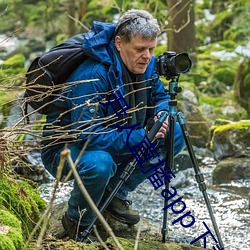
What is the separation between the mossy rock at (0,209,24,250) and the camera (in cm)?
239

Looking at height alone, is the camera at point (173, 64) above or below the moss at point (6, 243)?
above

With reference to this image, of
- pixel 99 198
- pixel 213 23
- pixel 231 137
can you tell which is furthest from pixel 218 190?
pixel 213 23

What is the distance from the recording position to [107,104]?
341 cm

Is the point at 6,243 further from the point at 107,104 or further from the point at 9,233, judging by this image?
the point at 107,104

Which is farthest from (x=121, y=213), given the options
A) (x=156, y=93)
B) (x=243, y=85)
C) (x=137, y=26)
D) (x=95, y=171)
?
(x=243, y=85)

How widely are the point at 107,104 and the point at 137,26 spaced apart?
0.46 metres

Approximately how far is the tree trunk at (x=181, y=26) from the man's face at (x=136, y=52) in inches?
266

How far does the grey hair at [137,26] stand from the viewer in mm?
3385

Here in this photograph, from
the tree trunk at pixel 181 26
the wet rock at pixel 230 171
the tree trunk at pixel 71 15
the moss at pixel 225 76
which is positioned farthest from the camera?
the tree trunk at pixel 71 15

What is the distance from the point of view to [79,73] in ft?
11.3

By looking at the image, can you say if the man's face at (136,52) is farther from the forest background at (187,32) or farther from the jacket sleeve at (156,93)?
the forest background at (187,32)

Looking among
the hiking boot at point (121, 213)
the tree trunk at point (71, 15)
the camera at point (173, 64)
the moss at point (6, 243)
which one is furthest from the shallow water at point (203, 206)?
the tree trunk at point (71, 15)

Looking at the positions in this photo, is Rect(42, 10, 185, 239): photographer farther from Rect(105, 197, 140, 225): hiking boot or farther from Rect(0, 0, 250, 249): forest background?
Rect(0, 0, 250, 249): forest background

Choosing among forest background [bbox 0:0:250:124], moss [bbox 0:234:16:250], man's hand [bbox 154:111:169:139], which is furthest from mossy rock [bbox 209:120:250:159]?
moss [bbox 0:234:16:250]
